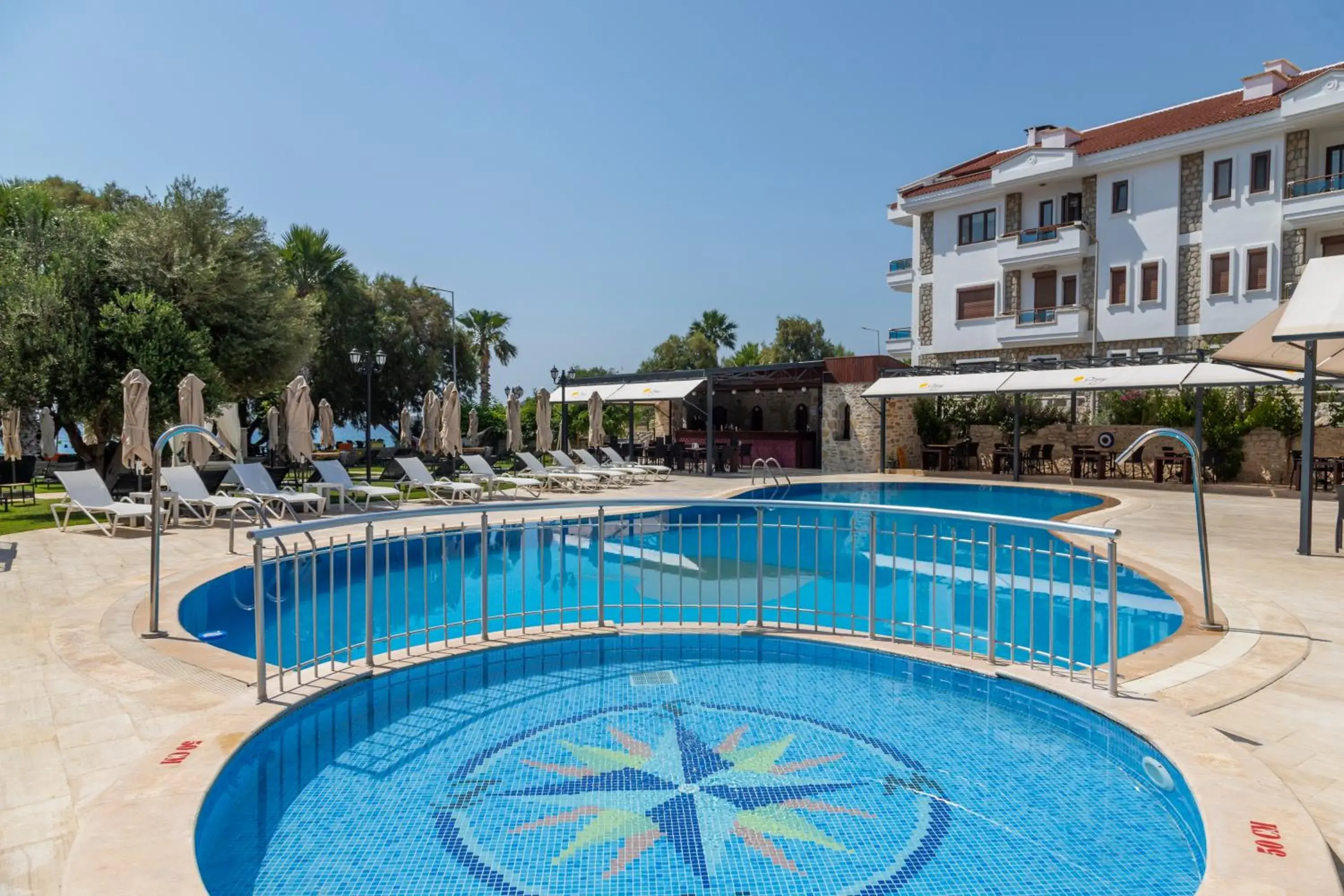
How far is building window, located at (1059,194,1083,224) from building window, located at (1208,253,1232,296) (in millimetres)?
4648

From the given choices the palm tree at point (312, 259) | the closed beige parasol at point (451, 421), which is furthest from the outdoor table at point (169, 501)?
the palm tree at point (312, 259)

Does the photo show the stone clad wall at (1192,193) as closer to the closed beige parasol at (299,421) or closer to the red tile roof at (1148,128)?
the red tile roof at (1148,128)

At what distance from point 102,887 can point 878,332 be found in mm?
47383

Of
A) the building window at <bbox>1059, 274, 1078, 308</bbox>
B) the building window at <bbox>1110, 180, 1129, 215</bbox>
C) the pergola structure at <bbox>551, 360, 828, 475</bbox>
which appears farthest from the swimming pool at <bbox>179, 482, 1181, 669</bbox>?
the building window at <bbox>1110, 180, 1129, 215</bbox>

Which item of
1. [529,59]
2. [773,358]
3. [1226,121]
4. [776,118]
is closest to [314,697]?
[529,59]

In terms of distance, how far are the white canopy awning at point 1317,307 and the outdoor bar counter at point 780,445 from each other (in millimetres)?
17921

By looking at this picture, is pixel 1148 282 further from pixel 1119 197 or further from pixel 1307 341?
pixel 1307 341

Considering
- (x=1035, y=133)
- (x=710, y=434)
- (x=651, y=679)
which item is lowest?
(x=651, y=679)

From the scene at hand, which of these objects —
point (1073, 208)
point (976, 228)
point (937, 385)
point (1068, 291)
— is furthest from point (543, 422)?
point (1073, 208)

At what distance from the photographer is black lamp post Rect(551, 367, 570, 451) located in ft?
88.6

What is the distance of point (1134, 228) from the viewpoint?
25.4 metres

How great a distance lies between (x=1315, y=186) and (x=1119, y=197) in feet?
17.5

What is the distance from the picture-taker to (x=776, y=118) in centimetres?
2145

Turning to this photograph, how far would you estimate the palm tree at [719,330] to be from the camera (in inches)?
2234
